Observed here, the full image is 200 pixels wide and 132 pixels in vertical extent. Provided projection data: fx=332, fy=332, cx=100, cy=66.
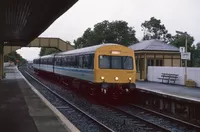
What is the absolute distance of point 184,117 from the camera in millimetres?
13555

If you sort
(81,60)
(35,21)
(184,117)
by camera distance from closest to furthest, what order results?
(184,117), (35,21), (81,60)

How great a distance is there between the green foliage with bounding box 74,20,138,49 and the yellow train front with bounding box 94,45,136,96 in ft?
175

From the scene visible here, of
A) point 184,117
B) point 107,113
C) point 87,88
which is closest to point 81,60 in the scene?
point 87,88

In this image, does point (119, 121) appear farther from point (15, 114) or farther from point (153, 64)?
point (153, 64)

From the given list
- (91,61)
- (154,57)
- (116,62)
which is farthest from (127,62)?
(154,57)

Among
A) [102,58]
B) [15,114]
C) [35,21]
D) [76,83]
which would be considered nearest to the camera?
[15,114]

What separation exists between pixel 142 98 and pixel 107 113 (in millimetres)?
4178

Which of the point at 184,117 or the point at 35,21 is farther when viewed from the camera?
the point at 35,21

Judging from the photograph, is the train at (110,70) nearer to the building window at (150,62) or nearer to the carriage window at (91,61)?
the carriage window at (91,61)

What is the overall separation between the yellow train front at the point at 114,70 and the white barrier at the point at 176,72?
6.42 m

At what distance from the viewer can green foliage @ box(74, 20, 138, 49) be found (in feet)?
231

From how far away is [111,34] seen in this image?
235 feet

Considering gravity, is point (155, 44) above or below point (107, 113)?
above

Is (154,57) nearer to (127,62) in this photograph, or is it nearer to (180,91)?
(180,91)
